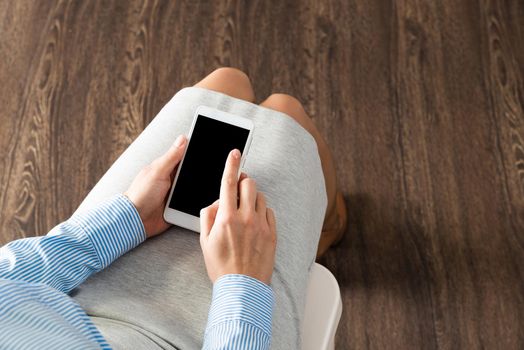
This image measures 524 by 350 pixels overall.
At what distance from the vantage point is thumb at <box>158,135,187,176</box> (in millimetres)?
859

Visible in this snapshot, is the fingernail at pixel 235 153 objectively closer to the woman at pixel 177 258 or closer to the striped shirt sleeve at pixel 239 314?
the woman at pixel 177 258

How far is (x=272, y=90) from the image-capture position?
5.06 feet

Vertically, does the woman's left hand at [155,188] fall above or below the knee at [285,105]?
below

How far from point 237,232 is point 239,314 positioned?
4.7 inches

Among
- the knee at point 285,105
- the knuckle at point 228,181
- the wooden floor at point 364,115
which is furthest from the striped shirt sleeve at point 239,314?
the wooden floor at point 364,115

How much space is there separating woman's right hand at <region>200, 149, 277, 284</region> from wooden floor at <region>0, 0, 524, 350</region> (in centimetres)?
55

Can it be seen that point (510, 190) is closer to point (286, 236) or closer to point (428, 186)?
point (428, 186)

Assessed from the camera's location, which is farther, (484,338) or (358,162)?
(358,162)

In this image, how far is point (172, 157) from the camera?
864mm

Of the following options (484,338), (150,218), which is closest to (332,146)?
(484,338)

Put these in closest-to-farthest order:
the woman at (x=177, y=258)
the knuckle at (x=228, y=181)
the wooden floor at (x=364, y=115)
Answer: the woman at (x=177, y=258) < the knuckle at (x=228, y=181) < the wooden floor at (x=364, y=115)

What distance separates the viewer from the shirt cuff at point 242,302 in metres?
0.71

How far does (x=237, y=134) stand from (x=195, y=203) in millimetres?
123

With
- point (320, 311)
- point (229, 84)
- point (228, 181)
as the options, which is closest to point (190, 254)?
point (228, 181)
